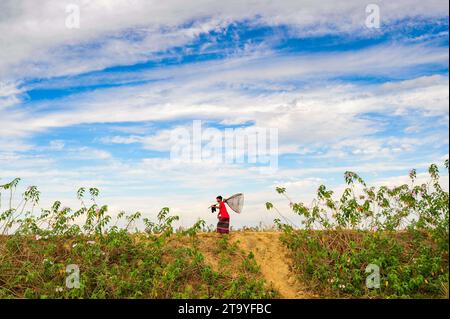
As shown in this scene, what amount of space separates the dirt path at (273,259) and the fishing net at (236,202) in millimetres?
808

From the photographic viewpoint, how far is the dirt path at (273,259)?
1217 cm

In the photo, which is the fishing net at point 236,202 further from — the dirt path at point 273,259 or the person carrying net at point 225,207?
the dirt path at point 273,259

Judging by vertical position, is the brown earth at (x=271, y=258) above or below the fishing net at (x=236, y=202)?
below

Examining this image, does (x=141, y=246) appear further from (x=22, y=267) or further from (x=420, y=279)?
(x=420, y=279)

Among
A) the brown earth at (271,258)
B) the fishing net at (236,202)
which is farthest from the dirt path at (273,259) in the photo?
the fishing net at (236,202)

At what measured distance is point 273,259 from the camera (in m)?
13.1

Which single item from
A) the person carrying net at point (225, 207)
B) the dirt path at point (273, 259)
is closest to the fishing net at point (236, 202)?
the person carrying net at point (225, 207)

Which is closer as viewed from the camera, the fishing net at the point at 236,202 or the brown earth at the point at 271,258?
the brown earth at the point at 271,258

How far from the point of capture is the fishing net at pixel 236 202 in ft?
44.5

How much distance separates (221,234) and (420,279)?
16.8ft

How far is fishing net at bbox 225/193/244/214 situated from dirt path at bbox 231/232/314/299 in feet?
2.65

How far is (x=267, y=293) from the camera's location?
1171 cm
